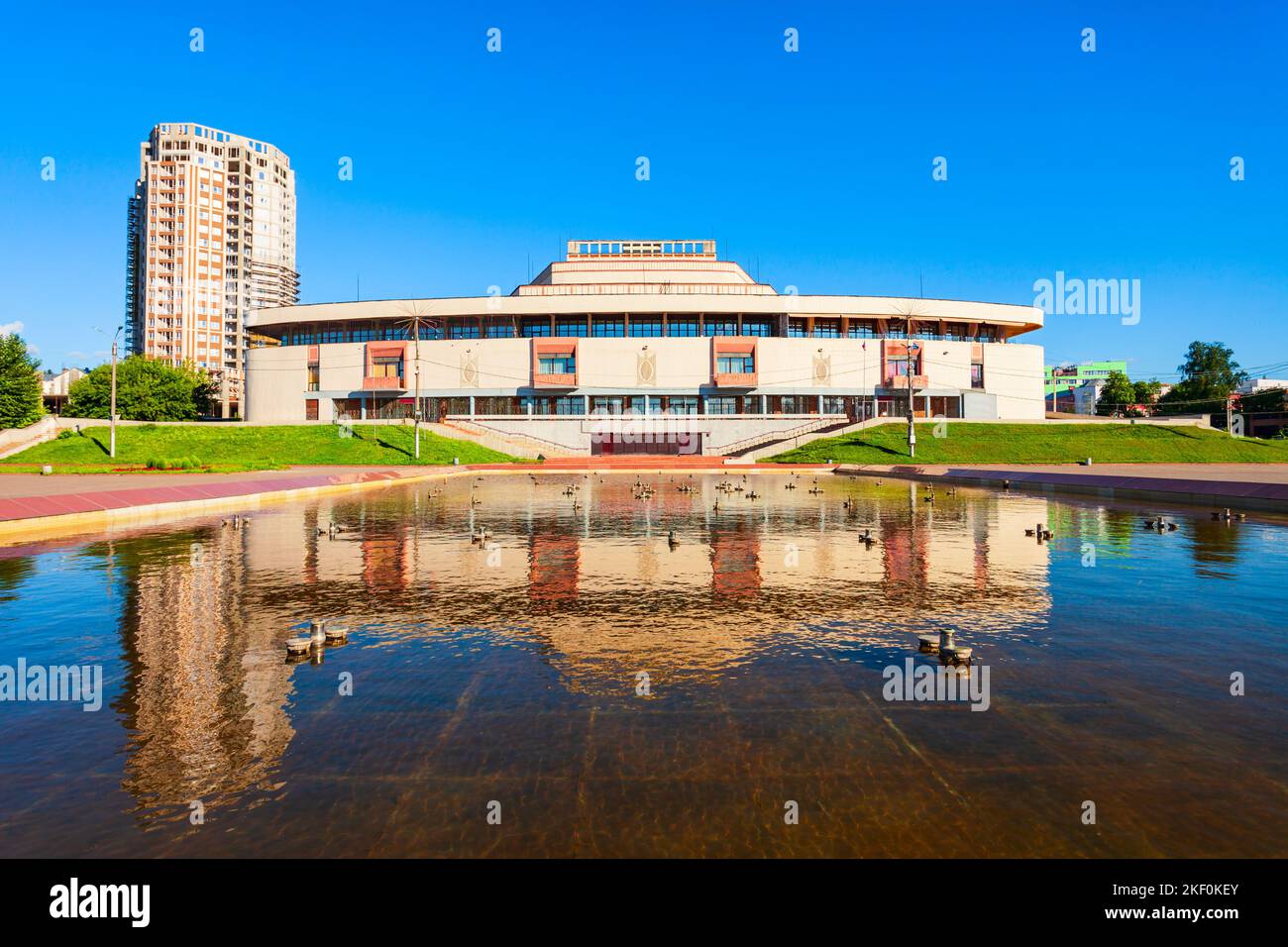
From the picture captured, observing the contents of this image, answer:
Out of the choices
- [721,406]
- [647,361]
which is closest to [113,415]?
[647,361]

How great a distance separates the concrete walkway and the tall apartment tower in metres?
125

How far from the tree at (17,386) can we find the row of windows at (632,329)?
3197 centimetres

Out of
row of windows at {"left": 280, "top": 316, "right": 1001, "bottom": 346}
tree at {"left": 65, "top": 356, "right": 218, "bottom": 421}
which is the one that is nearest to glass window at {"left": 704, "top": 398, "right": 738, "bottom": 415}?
row of windows at {"left": 280, "top": 316, "right": 1001, "bottom": 346}

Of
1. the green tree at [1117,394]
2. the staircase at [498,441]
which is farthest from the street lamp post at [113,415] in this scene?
the green tree at [1117,394]

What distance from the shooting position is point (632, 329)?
8338cm

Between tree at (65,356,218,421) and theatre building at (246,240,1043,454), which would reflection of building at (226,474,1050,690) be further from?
tree at (65,356,218,421)

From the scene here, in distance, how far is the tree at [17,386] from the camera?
63.7 meters

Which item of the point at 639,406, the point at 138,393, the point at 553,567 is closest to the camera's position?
the point at 553,567

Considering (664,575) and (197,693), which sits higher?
(664,575)

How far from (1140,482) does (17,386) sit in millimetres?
89029

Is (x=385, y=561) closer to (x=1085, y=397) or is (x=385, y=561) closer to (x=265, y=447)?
(x=265, y=447)

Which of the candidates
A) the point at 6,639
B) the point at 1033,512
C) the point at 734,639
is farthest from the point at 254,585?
the point at 1033,512
